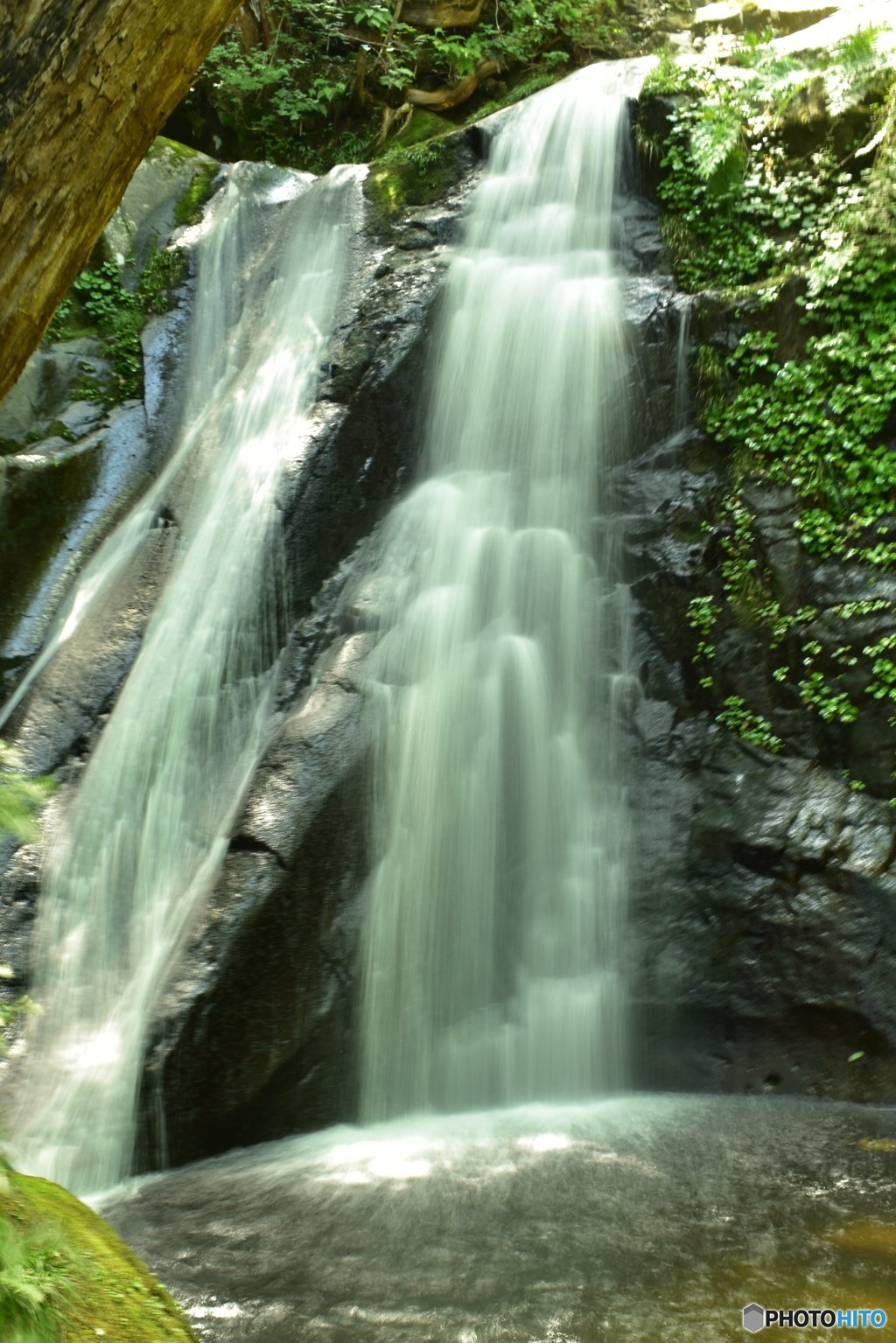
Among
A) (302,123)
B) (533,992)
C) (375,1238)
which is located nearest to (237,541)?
(533,992)

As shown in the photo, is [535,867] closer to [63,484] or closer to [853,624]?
[853,624]

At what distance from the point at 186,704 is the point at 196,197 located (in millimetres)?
6981

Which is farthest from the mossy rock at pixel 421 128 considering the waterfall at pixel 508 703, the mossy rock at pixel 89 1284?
the mossy rock at pixel 89 1284

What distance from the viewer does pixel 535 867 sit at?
18.3ft

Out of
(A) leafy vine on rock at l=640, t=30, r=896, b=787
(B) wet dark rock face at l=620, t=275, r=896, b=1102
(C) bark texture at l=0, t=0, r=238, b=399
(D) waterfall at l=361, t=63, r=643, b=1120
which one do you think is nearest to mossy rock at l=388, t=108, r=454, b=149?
(D) waterfall at l=361, t=63, r=643, b=1120

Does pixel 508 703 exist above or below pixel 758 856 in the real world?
above

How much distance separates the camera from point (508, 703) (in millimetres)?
5852

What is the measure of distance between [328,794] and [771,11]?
12.9m

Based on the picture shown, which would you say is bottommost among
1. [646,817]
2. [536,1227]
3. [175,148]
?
[536,1227]

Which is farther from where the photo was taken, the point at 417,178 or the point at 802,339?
the point at 417,178

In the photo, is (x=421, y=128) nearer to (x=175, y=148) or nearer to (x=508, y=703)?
(x=175, y=148)

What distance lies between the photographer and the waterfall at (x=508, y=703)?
16.8ft

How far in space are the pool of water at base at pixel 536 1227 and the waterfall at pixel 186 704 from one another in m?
0.70

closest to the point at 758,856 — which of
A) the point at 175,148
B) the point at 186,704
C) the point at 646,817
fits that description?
the point at 646,817
